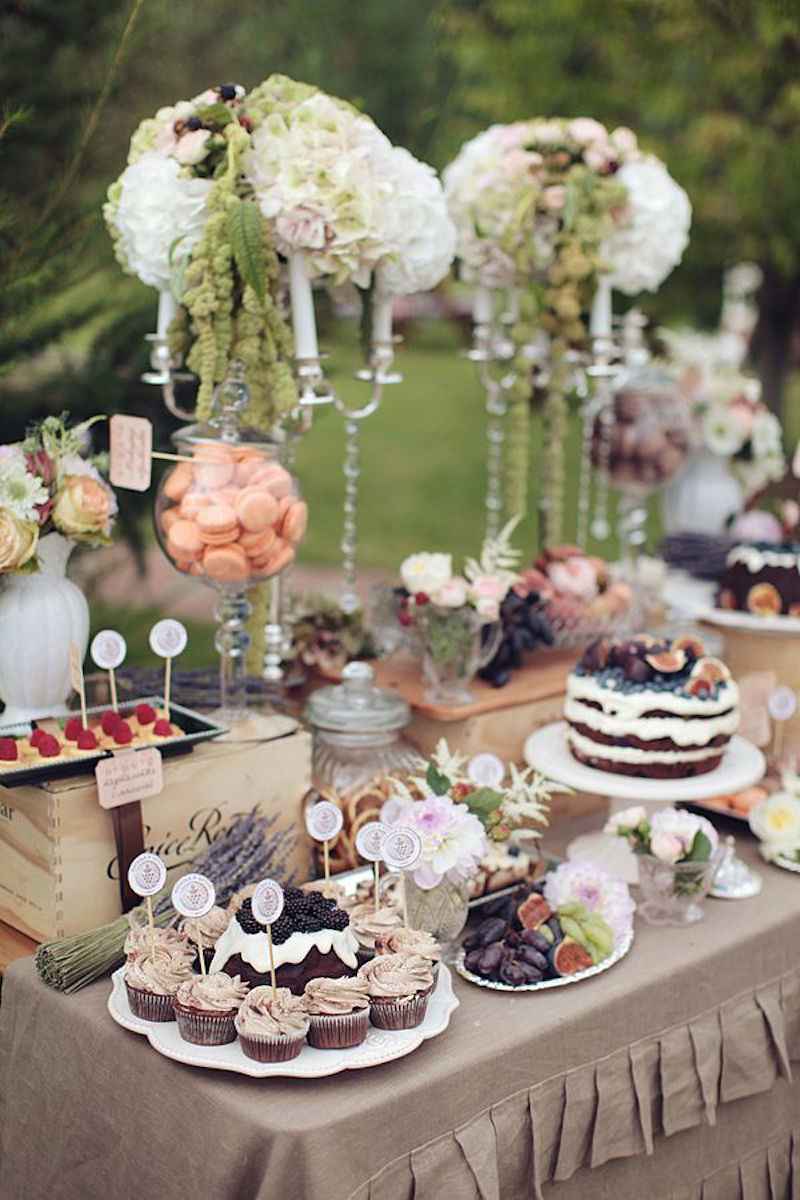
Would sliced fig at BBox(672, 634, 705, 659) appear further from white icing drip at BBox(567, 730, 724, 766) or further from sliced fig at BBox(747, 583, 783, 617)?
sliced fig at BBox(747, 583, 783, 617)

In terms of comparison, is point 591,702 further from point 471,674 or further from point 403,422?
point 403,422

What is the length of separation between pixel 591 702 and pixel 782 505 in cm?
128

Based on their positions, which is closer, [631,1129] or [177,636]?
[631,1129]

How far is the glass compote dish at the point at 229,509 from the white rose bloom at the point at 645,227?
40.7 inches

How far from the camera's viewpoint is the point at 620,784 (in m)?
2.27

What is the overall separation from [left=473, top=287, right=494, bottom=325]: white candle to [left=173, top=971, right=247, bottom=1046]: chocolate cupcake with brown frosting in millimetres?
1797

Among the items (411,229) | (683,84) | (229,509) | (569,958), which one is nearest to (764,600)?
(411,229)

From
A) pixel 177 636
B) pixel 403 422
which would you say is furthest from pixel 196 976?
pixel 403 422

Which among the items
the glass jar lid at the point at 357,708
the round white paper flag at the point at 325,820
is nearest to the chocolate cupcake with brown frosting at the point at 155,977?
the round white paper flag at the point at 325,820

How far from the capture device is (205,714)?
2328mm

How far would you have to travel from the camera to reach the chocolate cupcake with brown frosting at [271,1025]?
160 centimetres

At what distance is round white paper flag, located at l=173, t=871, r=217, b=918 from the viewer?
1.65 m

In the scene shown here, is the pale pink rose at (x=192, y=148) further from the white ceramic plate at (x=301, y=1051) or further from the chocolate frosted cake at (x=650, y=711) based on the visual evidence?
the white ceramic plate at (x=301, y=1051)

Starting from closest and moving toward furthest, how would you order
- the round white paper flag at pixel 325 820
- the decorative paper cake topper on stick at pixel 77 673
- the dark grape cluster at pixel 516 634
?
the round white paper flag at pixel 325 820 < the decorative paper cake topper on stick at pixel 77 673 < the dark grape cluster at pixel 516 634
